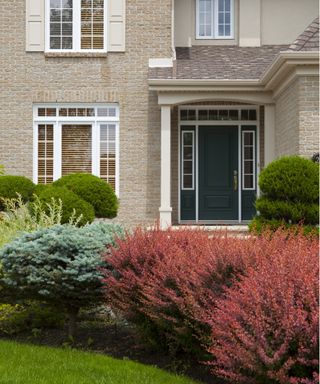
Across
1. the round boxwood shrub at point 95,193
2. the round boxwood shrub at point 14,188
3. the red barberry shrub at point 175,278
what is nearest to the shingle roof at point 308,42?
the round boxwood shrub at point 95,193

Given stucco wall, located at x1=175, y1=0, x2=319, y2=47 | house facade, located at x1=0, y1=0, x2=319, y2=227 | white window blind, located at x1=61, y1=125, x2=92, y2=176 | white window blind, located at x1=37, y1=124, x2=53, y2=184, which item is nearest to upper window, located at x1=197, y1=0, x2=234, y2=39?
stucco wall, located at x1=175, y1=0, x2=319, y2=47

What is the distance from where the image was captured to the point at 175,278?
19.4 feet

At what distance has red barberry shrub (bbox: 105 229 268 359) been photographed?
5.60 m

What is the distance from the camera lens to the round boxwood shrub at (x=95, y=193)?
567 inches

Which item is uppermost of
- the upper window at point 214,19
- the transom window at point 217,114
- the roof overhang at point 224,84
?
the upper window at point 214,19

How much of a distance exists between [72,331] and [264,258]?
296 cm

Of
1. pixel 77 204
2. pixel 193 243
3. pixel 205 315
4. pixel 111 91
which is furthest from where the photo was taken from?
pixel 111 91

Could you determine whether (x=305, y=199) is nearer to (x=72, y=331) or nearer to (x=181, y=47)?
(x=72, y=331)

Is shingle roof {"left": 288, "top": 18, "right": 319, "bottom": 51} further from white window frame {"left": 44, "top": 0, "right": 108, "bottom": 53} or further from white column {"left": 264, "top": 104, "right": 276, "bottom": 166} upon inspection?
white window frame {"left": 44, "top": 0, "right": 108, "bottom": 53}

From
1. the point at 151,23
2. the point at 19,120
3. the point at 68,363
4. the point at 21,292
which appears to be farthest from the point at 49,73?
the point at 68,363

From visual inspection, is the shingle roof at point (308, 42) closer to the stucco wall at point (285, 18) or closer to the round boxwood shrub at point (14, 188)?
the stucco wall at point (285, 18)

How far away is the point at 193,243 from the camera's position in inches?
269

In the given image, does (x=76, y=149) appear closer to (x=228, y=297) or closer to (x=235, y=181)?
(x=235, y=181)

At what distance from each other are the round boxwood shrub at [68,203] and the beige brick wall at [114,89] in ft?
10.9
